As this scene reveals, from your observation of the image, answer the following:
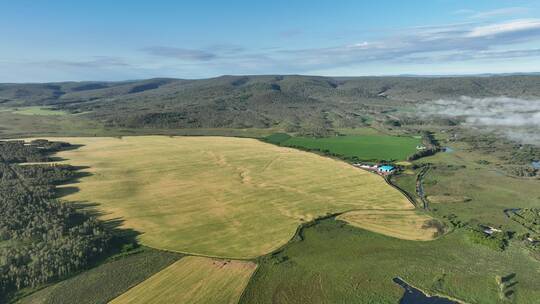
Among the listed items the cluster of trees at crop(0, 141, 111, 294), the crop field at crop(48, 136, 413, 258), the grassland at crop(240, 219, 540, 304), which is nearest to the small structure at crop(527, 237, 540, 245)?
the grassland at crop(240, 219, 540, 304)

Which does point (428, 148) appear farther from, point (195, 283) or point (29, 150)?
point (29, 150)

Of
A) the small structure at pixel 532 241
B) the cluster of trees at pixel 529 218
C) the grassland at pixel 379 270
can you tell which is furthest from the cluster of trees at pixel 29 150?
the cluster of trees at pixel 529 218

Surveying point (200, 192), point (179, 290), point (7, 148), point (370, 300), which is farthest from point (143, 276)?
point (7, 148)

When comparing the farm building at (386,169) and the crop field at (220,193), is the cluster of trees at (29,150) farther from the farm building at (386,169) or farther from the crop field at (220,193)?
the farm building at (386,169)

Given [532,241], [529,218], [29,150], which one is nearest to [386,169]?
[529,218]

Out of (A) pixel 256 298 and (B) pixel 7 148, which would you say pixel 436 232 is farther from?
(B) pixel 7 148
